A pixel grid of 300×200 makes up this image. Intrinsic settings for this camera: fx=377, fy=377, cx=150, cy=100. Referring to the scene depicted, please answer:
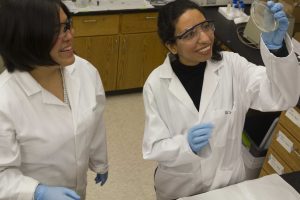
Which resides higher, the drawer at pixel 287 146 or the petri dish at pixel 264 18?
the petri dish at pixel 264 18

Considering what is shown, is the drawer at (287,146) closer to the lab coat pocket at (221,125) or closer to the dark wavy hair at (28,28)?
the lab coat pocket at (221,125)

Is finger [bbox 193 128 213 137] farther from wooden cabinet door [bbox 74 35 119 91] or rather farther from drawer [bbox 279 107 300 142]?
wooden cabinet door [bbox 74 35 119 91]

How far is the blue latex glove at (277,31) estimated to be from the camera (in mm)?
1281

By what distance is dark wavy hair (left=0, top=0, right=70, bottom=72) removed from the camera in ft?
3.83

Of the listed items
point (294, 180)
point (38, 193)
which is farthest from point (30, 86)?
point (294, 180)

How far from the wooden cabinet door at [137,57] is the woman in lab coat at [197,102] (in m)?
1.53

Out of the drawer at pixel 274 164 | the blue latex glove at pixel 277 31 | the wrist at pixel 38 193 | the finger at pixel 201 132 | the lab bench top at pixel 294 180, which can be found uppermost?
the blue latex glove at pixel 277 31

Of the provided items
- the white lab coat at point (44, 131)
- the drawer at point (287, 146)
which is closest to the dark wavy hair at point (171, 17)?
the white lab coat at point (44, 131)

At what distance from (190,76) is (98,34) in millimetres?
1566

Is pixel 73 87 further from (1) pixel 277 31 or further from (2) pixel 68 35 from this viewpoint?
(1) pixel 277 31

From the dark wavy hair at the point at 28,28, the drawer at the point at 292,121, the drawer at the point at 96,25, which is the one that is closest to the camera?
the dark wavy hair at the point at 28,28

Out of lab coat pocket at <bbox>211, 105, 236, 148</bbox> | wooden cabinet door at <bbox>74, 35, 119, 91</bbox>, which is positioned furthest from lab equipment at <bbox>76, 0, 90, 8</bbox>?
lab coat pocket at <bbox>211, 105, 236, 148</bbox>

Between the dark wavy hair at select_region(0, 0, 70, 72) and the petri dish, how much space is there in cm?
72

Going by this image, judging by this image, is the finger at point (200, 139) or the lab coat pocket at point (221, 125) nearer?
the finger at point (200, 139)
